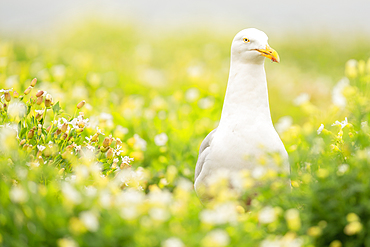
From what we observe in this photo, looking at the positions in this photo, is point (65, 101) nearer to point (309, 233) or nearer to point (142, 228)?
point (142, 228)

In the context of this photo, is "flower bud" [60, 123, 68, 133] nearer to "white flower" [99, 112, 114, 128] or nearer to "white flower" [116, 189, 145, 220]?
"white flower" [99, 112, 114, 128]

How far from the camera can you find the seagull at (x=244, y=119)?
2.67 metres

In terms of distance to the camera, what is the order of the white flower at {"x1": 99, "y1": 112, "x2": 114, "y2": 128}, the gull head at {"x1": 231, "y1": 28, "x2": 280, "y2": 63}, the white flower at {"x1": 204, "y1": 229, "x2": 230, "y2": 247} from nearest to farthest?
the white flower at {"x1": 204, "y1": 229, "x2": 230, "y2": 247} → the gull head at {"x1": 231, "y1": 28, "x2": 280, "y2": 63} → the white flower at {"x1": 99, "y1": 112, "x2": 114, "y2": 128}

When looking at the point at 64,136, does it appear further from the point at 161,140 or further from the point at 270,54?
the point at 270,54

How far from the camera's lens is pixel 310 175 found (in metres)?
2.38

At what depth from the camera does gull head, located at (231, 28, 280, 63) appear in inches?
107

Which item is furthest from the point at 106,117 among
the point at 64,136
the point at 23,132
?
the point at 23,132

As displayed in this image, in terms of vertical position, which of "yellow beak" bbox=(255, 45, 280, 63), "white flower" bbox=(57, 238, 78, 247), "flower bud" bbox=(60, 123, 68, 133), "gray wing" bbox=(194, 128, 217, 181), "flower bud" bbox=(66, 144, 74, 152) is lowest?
"gray wing" bbox=(194, 128, 217, 181)

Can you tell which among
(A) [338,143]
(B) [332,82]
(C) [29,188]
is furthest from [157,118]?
(B) [332,82]

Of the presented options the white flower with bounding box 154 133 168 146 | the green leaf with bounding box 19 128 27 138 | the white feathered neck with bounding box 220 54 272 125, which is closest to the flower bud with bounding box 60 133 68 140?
the green leaf with bounding box 19 128 27 138

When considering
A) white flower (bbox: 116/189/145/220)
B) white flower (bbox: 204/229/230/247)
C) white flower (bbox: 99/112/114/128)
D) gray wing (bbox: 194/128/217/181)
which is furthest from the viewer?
white flower (bbox: 99/112/114/128)

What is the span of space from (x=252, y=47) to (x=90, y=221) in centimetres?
170

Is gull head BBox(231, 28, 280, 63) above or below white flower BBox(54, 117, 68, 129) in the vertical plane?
above

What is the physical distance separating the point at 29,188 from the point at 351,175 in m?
1.71
